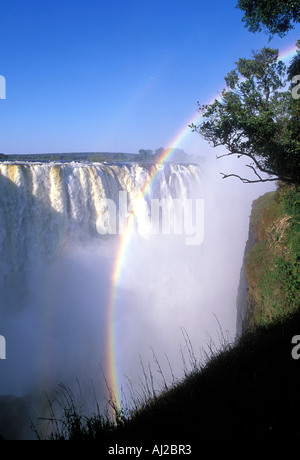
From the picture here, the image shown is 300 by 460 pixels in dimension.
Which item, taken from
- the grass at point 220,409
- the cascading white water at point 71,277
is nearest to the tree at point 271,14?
the grass at point 220,409

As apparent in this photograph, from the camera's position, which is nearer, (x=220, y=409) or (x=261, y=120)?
(x=220, y=409)

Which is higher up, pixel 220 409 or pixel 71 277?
pixel 71 277


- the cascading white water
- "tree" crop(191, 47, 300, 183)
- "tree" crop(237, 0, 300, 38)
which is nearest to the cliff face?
"tree" crop(191, 47, 300, 183)

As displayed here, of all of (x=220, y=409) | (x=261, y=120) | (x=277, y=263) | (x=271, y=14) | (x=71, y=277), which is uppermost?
(x=271, y=14)

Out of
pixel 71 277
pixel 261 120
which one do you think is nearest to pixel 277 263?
pixel 261 120

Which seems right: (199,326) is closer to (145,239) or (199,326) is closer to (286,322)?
(145,239)

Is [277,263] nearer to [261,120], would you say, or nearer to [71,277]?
[261,120]

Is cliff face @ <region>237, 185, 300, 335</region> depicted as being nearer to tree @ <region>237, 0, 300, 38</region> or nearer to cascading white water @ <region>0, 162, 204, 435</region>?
tree @ <region>237, 0, 300, 38</region>
